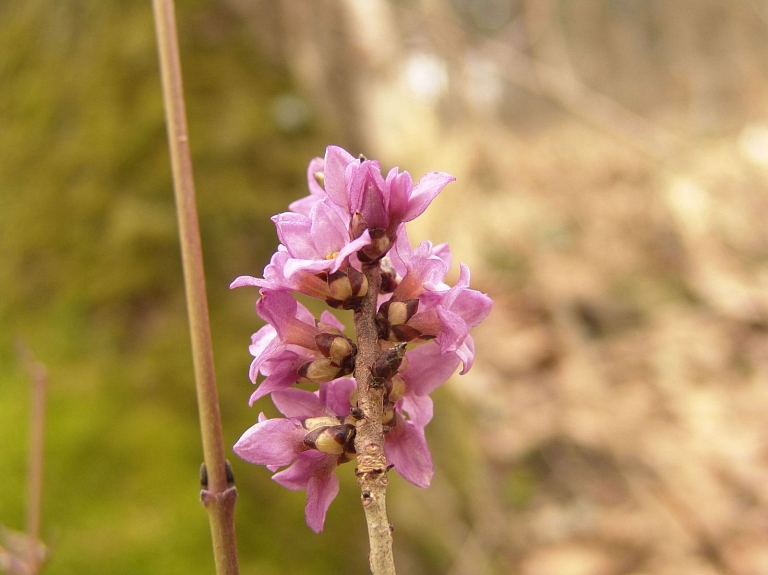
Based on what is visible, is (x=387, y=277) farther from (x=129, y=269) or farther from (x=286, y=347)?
(x=129, y=269)

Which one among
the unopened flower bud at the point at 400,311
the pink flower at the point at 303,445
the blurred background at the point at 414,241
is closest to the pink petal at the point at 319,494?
the pink flower at the point at 303,445

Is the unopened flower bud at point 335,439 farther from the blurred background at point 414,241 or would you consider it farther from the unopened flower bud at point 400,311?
the blurred background at point 414,241

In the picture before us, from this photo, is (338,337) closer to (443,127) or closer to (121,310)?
(121,310)

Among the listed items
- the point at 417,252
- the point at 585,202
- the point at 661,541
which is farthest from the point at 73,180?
the point at 585,202

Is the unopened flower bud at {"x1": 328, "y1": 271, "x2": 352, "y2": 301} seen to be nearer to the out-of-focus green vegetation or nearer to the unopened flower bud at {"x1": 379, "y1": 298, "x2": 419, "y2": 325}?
the unopened flower bud at {"x1": 379, "y1": 298, "x2": 419, "y2": 325}

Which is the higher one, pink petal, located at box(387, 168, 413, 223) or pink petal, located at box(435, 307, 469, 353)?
pink petal, located at box(387, 168, 413, 223)

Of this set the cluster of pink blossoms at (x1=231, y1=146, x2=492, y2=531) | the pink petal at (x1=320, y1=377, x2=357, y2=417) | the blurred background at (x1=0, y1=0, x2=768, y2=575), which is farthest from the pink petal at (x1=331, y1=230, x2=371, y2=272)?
the blurred background at (x1=0, y1=0, x2=768, y2=575)

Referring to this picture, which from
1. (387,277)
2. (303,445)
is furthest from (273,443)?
(387,277)

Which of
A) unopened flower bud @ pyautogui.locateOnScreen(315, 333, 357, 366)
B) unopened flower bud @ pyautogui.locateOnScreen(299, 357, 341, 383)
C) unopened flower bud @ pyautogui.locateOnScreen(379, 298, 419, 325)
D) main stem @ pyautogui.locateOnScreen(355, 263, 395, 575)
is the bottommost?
main stem @ pyautogui.locateOnScreen(355, 263, 395, 575)
